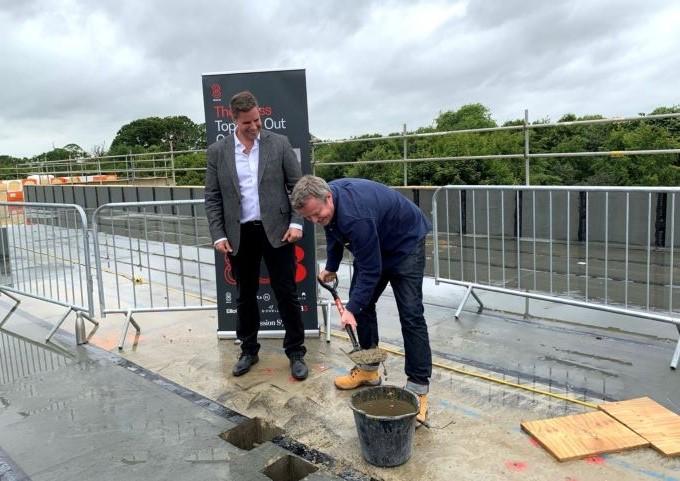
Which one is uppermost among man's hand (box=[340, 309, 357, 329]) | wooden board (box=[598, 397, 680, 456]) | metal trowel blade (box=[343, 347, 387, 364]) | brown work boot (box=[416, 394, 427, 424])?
man's hand (box=[340, 309, 357, 329])

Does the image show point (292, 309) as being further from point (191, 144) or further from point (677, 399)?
point (191, 144)

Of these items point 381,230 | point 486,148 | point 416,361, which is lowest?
point 416,361

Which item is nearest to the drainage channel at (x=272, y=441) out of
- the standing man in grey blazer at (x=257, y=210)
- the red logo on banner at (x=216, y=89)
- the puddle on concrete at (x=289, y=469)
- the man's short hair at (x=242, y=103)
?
the puddle on concrete at (x=289, y=469)

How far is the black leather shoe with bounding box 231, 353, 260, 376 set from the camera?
4081mm

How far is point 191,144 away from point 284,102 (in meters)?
39.8

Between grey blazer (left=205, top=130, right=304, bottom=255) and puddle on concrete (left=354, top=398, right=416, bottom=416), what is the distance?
1.41 metres

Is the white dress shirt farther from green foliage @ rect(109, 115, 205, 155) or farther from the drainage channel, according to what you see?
green foliage @ rect(109, 115, 205, 155)

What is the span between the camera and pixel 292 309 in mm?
4086

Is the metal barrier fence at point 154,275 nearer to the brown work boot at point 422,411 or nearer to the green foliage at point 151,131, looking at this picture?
the brown work boot at point 422,411

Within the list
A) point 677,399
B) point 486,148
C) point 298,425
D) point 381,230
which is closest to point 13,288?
point 298,425

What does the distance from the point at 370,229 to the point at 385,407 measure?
97 cm

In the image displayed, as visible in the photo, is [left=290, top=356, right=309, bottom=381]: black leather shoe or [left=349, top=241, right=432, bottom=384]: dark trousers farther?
[left=290, top=356, right=309, bottom=381]: black leather shoe

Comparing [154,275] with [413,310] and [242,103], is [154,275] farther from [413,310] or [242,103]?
[413,310]

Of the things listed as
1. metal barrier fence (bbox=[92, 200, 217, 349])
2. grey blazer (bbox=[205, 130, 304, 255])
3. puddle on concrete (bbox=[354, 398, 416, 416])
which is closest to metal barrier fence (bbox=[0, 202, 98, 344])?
metal barrier fence (bbox=[92, 200, 217, 349])
